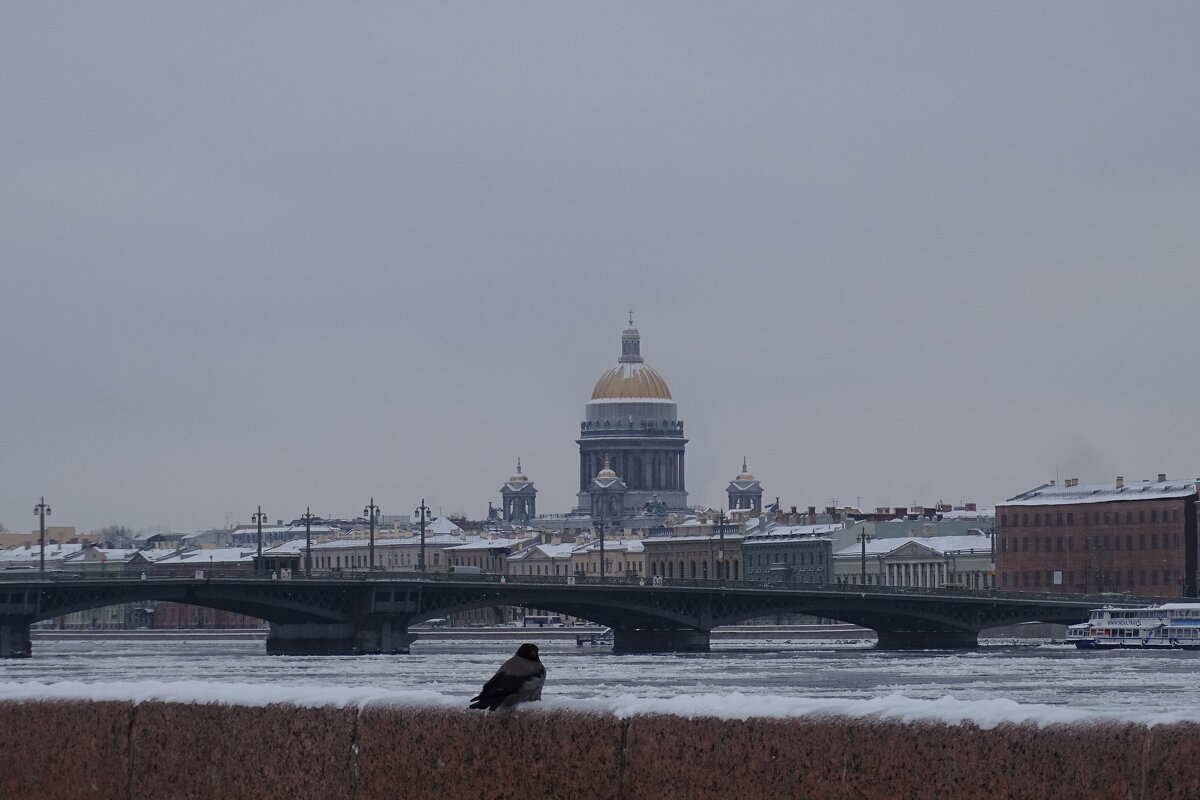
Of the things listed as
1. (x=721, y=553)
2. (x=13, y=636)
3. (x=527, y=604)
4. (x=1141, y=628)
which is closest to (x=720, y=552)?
(x=721, y=553)

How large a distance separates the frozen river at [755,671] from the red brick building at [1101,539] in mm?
A: 9778

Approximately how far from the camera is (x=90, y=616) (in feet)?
527

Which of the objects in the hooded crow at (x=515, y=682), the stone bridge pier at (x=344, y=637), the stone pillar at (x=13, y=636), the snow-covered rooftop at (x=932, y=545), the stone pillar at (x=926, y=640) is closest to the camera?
the hooded crow at (x=515, y=682)

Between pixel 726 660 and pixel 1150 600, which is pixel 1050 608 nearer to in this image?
pixel 1150 600

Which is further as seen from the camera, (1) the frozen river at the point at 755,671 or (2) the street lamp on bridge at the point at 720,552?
(2) the street lamp on bridge at the point at 720,552

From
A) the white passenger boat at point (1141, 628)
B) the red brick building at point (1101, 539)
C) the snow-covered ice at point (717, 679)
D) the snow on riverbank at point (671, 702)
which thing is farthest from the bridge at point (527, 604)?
the snow on riverbank at point (671, 702)

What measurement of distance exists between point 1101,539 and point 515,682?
3941 inches

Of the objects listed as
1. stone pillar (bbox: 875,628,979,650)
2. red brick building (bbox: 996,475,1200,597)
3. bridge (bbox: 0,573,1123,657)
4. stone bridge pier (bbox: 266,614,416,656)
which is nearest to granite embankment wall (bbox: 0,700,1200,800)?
bridge (bbox: 0,573,1123,657)

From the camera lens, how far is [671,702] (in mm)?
6758

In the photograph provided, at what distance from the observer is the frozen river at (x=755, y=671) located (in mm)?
49812

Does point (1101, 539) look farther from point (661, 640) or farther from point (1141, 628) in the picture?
point (661, 640)

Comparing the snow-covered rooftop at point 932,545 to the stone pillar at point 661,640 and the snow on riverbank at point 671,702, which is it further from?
the snow on riverbank at point 671,702

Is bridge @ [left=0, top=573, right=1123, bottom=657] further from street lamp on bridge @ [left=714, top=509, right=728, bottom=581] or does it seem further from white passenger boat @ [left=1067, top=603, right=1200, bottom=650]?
street lamp on bridge @ [left=714, top=509, right=728, bottom=581]

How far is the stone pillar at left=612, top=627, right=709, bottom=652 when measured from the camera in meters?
85.6
